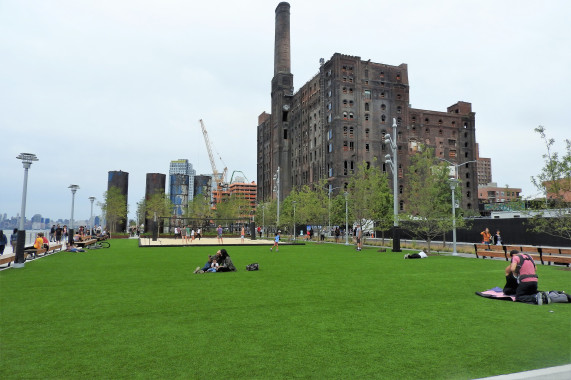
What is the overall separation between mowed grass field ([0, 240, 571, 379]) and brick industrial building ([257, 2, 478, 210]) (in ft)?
232

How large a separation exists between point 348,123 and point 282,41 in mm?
39119

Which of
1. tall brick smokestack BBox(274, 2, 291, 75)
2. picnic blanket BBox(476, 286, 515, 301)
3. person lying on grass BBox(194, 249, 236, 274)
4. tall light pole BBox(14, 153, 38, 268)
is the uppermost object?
tall brick smokestack BBox(274, 2, 291, 75)

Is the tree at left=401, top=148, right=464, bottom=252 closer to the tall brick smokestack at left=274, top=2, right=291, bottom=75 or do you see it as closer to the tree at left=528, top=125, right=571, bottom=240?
the tree at left=528, top=125, right=571, bottom=240

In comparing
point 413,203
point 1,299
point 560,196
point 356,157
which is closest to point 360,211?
point 413,203

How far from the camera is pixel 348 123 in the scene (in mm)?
88750

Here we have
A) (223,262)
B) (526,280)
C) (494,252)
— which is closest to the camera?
(526,280)

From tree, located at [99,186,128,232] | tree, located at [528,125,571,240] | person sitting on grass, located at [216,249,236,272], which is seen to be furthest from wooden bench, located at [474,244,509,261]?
tree, located at [99,186,128,232]

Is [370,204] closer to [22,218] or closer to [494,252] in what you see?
[494,252]

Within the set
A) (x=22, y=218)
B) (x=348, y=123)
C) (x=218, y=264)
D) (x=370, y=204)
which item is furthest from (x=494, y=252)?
(x=348, y=123)

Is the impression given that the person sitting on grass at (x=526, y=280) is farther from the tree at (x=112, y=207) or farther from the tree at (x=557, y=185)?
the tree at (x=112, y=207)

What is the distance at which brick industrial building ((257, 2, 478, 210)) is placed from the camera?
88.6 meters

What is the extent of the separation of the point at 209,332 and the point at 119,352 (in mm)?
1485

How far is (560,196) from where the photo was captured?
18188 mm

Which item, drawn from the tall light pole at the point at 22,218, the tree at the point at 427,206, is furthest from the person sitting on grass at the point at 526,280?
the tall light pole at the point at 22,218
